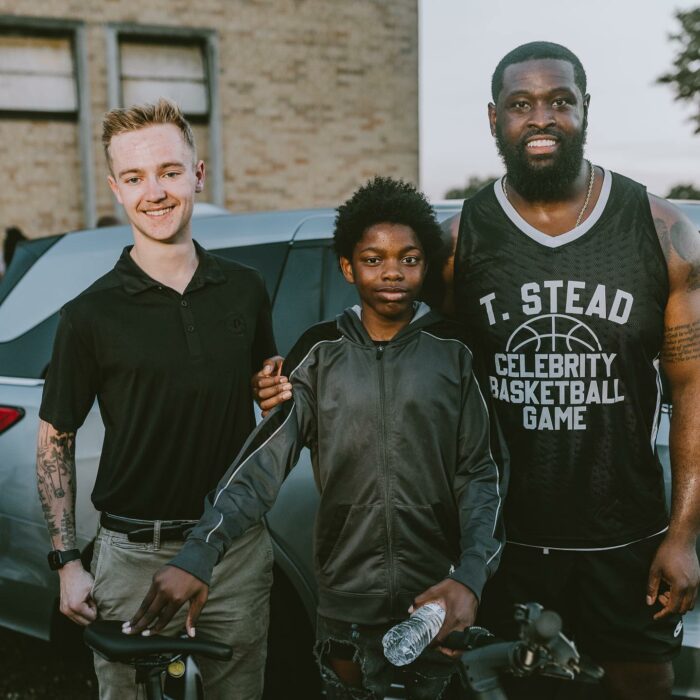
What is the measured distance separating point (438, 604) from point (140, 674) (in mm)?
620

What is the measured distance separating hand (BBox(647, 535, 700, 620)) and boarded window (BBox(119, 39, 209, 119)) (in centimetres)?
876

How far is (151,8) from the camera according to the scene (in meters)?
9.60

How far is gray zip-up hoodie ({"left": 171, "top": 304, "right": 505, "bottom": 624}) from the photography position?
79.3 inches

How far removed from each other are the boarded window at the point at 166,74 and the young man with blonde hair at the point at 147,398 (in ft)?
26.6

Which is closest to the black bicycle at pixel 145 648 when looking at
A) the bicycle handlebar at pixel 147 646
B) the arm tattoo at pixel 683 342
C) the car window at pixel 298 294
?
the bicycle handlebar at pixel 147 646

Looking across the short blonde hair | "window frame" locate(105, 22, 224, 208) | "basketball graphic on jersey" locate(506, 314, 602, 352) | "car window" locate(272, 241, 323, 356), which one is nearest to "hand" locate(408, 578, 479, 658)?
"basketball graphic on jersey" locate(506, 314, 602, 352)

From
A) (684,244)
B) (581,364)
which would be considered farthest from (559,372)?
(684,244)

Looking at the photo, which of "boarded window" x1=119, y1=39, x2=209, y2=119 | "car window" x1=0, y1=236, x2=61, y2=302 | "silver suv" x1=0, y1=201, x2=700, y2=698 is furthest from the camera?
"boarded window" x1=119, y1=39, x2=209, y2=119

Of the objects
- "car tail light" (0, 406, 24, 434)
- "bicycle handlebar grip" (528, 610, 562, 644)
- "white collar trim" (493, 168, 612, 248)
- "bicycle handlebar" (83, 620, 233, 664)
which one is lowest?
"bicycle handlebar" (83, 620, 233, 664)

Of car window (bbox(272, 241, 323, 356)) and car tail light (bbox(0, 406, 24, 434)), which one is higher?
car window (bbox(272, 241, 323, 356))

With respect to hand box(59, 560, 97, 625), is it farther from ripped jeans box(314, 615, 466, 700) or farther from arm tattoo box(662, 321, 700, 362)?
arm tattoo box(662, 321, 700, 362)

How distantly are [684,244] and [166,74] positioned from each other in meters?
8.82

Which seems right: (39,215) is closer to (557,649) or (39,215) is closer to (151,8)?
(151,8)

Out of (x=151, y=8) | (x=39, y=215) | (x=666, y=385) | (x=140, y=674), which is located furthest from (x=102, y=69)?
(x=140, y=674)
